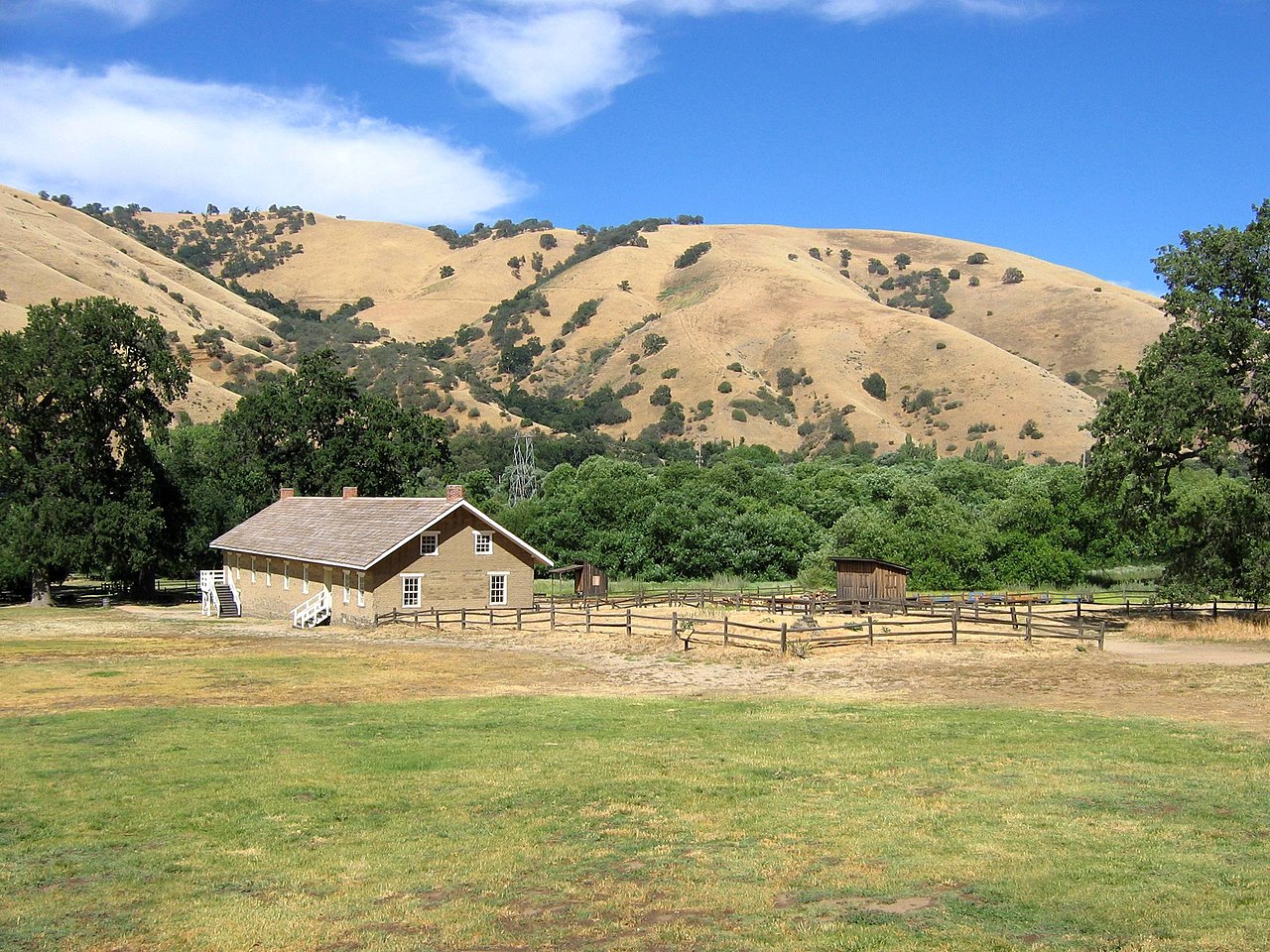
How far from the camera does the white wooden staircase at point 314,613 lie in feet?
161

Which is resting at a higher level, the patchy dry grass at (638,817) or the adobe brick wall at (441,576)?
the adobe brick wall at (441,576)

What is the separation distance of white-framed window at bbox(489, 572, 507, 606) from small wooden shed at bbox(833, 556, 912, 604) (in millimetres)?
15242

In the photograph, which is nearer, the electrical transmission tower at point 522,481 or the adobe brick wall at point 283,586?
the adobe brick wall at point 283,586

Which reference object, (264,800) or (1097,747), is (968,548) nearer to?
(1097,747)

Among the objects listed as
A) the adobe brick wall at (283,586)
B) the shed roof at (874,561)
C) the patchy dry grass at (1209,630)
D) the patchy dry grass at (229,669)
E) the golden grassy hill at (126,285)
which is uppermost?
the golden grassy hill at (126,285)

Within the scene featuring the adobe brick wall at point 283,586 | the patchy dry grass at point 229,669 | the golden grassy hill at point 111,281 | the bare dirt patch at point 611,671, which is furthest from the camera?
the golden grassy hill at point 111,281

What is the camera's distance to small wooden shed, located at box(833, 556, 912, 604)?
1923 inches

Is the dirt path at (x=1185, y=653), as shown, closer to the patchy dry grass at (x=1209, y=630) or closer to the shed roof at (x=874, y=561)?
the patchy dry grass at (x=1209, y=630)

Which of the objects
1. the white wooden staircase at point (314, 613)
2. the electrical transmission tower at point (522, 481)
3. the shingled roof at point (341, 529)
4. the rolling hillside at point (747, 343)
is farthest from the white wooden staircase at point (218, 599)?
the rolling hillside at point (747, 343)

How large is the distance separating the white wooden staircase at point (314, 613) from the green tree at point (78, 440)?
12.9 metres

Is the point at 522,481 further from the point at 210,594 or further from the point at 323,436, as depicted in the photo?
the point at 210,594

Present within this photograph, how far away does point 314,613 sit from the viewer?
1941 inches

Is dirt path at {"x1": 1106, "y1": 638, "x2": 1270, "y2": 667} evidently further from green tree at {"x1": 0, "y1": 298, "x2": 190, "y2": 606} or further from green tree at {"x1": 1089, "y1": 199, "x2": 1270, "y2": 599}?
green tree at {"x1": 0, "y1": 298, "x2": 190, "y2": 606}

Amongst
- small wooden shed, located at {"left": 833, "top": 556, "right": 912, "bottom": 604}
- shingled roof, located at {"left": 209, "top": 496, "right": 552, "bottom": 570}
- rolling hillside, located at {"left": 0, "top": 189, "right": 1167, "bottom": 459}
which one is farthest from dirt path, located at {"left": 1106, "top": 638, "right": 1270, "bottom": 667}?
rolling hillside, located at {"left": 0, "top": 189, "right": 1167, "bottom": 459}
